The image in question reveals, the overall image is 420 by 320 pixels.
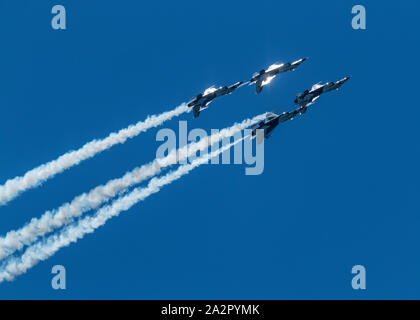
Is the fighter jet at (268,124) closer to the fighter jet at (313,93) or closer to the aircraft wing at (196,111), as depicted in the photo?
the fighter jet at (313,93)

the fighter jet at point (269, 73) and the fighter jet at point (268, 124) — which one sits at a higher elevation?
the fighter jet at point (269, 73)

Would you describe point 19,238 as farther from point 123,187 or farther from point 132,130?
point 132,130

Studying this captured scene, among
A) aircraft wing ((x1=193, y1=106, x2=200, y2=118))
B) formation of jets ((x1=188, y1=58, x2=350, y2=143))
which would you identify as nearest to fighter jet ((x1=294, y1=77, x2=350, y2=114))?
formation of jets ((x1=188, y1=58, x2=350, y2=143))

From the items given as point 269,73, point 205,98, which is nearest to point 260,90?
point 269,73

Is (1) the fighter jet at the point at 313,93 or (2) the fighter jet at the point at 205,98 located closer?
(2) the fighter jet at the point at 205,98

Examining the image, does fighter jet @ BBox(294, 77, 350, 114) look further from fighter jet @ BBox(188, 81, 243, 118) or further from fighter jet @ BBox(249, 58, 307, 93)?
fighter jet @ BBox(188, 81, 243, 118)

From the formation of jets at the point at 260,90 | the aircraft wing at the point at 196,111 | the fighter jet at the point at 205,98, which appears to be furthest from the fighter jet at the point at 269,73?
the aircraft wing at the point at 196,111
